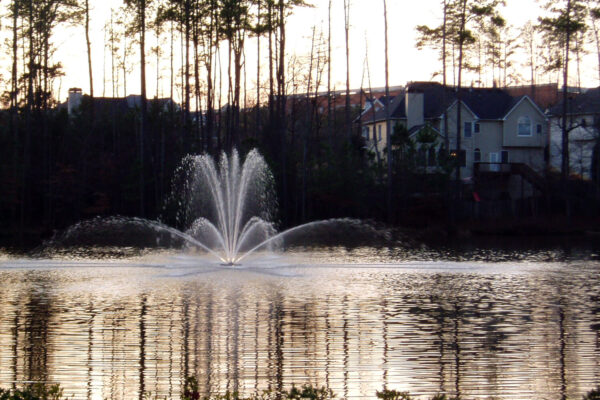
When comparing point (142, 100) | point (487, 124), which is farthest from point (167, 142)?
point (487, 124)

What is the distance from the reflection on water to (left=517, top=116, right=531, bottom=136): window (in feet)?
151

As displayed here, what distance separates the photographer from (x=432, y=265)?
28.6m

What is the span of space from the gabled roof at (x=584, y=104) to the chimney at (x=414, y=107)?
11.1 m

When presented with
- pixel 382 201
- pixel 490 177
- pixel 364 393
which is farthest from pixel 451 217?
pixel 364 393

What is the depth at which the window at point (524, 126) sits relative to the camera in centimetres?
7054

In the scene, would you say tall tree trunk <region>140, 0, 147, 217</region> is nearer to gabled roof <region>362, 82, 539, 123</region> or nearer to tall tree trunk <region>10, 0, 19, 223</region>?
tall tree trunk <region>10, 0, 19, 223</region>

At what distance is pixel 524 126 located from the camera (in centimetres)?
7075

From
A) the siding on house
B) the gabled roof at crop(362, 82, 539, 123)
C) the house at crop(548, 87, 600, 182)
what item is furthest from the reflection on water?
the siding on house

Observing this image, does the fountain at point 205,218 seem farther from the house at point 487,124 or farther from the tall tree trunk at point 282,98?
the house at point 487,124

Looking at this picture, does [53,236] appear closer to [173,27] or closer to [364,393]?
[173,27]

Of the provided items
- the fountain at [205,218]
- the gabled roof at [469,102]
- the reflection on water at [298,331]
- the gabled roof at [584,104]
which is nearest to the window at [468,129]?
the gabled roof at [469,102]

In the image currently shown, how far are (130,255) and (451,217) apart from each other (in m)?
25.0

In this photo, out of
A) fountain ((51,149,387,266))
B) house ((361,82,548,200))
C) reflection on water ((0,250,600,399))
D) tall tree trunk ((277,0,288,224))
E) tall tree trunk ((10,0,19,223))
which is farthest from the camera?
house ((361,82,548,200))

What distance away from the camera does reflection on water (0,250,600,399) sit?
462 inches
